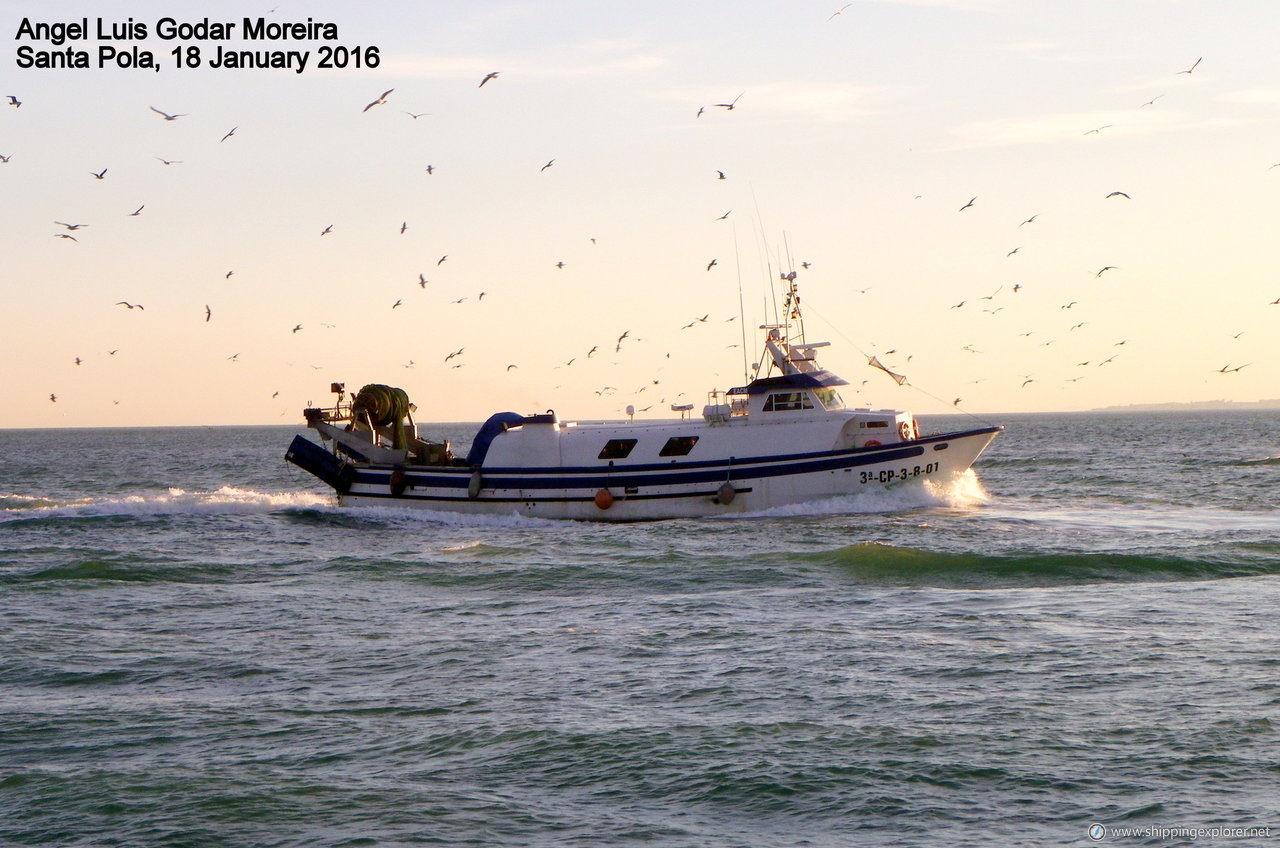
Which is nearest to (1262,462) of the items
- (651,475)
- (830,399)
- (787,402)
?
(830,399)

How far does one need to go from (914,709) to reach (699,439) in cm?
2202

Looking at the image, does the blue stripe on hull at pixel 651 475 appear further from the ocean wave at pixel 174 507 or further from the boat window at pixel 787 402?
the ocean wave at pixel 174 507

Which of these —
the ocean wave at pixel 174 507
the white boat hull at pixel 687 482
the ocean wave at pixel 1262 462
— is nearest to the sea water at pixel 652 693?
the white boat hull at pixel 687 482

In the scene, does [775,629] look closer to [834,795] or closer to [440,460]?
[834,795]

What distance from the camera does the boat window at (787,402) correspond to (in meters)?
36.2

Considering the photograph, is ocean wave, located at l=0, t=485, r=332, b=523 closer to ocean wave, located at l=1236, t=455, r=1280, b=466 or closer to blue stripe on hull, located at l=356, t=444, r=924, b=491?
blue stripe on hull, located at l=356, t=444, r=924, b=491

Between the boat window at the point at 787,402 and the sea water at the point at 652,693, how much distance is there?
20.8ft

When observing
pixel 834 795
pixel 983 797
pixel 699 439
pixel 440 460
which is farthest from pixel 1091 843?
pixel 440 460

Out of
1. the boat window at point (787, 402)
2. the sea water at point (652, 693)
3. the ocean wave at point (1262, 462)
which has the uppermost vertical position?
the boat window at point (787, 402)

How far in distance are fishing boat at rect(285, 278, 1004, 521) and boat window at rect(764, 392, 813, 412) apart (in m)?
0.03

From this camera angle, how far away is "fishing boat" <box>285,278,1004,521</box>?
3572cm

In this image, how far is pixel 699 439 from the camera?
119 feet

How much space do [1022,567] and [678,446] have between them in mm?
13127

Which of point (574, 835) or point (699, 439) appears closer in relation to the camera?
point (574, 835)
